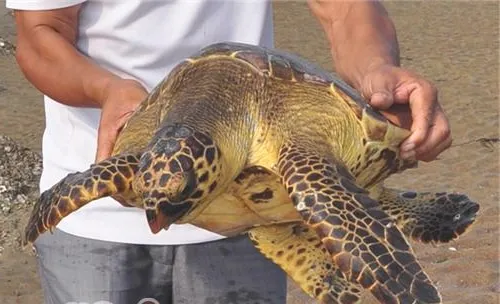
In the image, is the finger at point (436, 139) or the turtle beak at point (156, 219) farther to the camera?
the finger at point (436, 139)

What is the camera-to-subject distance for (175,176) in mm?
1500

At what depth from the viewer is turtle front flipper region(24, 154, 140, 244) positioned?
157 centimetres

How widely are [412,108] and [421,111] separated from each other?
3 cm

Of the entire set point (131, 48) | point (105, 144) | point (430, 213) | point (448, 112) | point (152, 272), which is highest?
point (131, 48)

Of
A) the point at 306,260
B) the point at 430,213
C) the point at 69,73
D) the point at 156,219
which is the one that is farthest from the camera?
the point at 430,213

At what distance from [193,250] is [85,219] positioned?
0.83 ft

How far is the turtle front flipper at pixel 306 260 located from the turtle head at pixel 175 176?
353mm

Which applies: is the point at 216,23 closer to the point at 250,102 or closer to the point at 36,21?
the point at 250,102

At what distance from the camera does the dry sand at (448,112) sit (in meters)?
4.46

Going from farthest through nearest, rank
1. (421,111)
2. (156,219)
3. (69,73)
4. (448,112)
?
(448,112), (69,73), (421,111), (156,219)

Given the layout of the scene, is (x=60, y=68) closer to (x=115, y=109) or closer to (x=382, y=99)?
(x=115, y=109)

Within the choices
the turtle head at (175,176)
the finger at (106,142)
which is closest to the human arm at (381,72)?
the turtle head at (175,176)

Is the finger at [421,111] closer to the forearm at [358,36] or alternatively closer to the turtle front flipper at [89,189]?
the forearm at [358,36]

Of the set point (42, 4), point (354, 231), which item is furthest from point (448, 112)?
point (354, 231)
